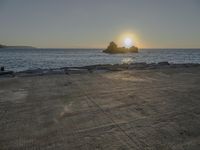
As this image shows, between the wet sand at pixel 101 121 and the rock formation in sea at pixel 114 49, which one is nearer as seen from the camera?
the wet sand at pixel 101 121

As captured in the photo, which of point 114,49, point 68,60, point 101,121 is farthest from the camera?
point 114,49

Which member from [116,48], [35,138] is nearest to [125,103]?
[35,138]

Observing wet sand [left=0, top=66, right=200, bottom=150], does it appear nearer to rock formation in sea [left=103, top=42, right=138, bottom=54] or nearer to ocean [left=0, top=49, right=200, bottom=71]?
ocean [left=0, top=49, right=200, bottom=71]

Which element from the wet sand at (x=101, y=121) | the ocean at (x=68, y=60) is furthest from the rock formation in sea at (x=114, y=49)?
the wet sand at (x=101, y=121)

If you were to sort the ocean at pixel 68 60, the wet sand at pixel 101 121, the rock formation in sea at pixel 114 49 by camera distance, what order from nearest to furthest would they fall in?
the wet sand at pixel 101 121 < the ocean at pixel 68 60 < the rock formation in sea at pixel 114 49

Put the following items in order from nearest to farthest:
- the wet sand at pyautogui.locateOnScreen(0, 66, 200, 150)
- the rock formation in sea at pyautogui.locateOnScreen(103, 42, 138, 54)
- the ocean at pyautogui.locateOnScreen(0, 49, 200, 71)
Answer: the wet sand at pyautogui.locateOnScreen(0, 66, 200, 150) → the ocean at pyautogui.locateOnScreen(0, 49, 200, 71) → the rock formation in sea at pyautogui.locateOnScreen(103, 42, 138, 54)

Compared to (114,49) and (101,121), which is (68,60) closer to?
(101,121)

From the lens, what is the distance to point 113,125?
3918 mm

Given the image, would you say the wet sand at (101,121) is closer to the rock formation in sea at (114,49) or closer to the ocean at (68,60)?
the ocean at (68,60)

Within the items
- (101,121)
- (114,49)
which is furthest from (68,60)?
(114,49)

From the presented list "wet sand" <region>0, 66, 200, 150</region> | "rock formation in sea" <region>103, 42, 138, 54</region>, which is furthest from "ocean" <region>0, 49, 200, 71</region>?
"rock formation in sea" <region>103, 42, 138, 54</region>

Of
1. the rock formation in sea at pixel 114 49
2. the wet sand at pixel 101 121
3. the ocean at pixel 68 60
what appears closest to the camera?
the wet sand at pixel 101 121

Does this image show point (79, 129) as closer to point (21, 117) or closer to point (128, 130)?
point (128, 130)

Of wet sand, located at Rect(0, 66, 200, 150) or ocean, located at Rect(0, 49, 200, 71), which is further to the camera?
ocean, located at Rect(0, 49, 200, 71)
